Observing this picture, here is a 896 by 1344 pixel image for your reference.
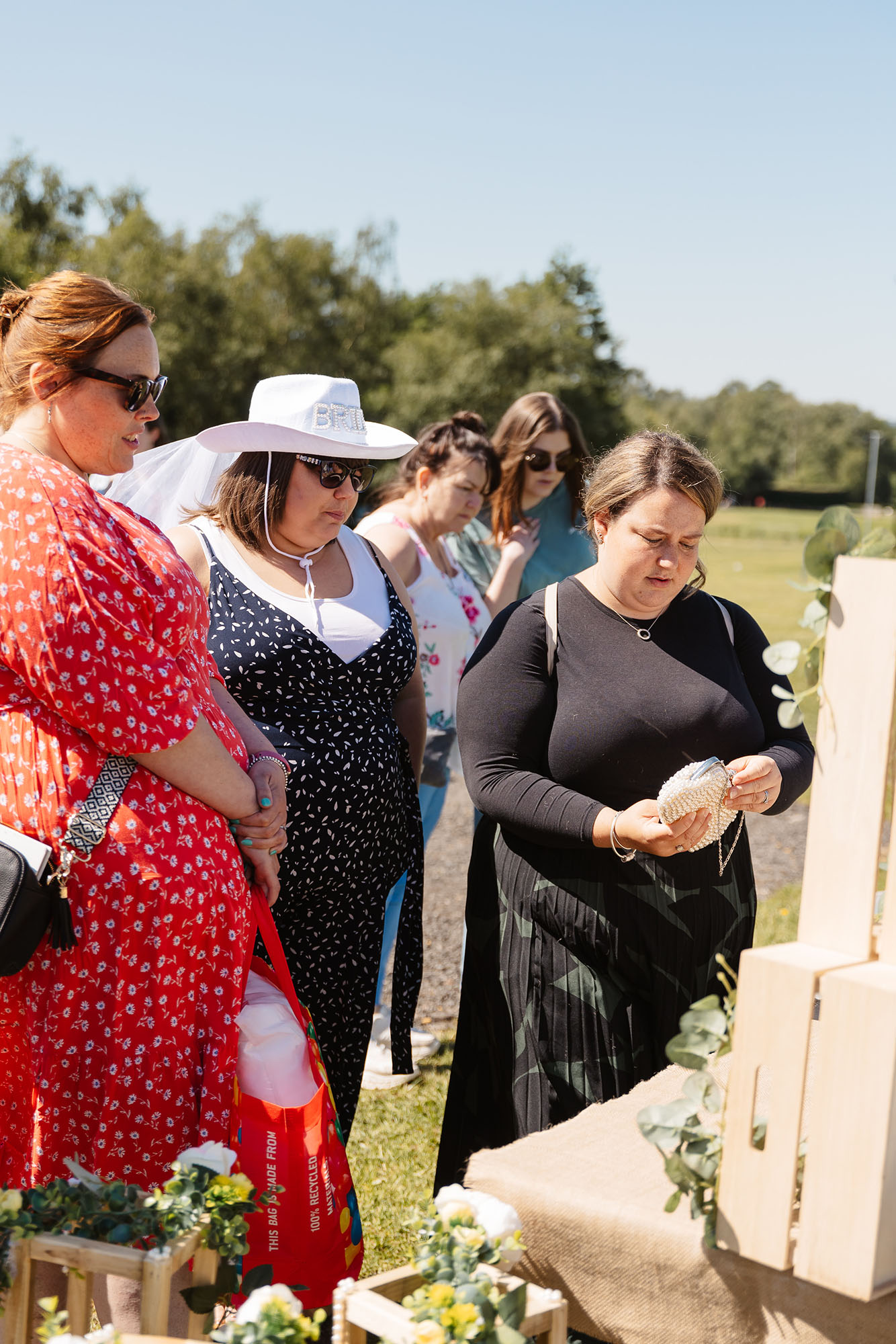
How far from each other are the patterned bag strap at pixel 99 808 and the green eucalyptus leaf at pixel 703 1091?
96 centimetres

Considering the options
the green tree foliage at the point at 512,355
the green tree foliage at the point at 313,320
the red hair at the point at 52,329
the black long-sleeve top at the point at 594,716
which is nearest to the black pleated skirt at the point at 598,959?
the black long-sleeve top at the point at 594,716

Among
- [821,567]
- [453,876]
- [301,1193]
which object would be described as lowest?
[453,876]

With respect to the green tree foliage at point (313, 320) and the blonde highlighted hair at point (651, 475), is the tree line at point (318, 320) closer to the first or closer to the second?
the green tree foliage at point (313, 320)

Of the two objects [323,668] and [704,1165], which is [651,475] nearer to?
[323,668]

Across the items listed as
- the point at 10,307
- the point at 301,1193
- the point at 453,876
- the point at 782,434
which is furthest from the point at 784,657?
the point at 782,434

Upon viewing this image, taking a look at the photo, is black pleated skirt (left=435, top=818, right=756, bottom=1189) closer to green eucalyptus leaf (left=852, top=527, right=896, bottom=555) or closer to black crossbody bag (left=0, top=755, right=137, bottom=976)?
→ black crossbody bag (left=0, top=755, right=137, bottom=976)

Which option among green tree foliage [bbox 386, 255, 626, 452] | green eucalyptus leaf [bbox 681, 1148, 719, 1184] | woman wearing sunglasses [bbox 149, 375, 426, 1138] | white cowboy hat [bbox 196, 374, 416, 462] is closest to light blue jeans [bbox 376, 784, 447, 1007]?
woman wearing sunglasses [bbox 149, 375, 426, 1138]

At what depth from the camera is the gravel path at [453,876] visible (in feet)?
15.2

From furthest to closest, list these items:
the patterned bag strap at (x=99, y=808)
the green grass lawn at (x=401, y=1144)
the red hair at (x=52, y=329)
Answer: the green grass lawn at (x=401, y=1144) → the red hair at (x=52, y=329) → the patterned bag strap at (x=99, y=808)

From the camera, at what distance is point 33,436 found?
1861mm

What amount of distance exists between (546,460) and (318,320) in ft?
152

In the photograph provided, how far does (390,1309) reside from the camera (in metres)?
1.25

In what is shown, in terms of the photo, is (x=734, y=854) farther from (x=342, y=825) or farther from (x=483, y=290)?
(x=483, y=290)

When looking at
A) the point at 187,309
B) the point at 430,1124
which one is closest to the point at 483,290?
the point at 187,309
